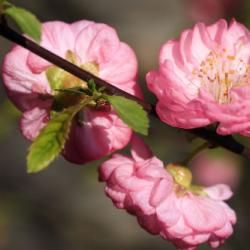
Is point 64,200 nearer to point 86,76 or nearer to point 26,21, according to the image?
point 86,76

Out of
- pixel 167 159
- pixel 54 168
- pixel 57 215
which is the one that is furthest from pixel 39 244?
pixel 167 159

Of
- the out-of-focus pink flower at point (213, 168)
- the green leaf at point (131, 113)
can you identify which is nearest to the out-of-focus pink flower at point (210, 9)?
the out-of-focus pink flower at point (213, 168)

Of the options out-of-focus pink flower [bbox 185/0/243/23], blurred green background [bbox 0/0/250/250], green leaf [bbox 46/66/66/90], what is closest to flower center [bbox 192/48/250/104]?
green leaf [bbox 46/66/66/90]

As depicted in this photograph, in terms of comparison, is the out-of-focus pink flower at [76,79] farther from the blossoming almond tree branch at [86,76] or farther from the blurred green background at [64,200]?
the blurred green background at [64,200]

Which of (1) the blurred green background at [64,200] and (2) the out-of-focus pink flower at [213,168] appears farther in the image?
(1) the blurred green background at [64,200]

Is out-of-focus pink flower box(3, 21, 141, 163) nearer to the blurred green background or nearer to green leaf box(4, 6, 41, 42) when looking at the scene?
green leaf box(4, 6, 41, 42)
